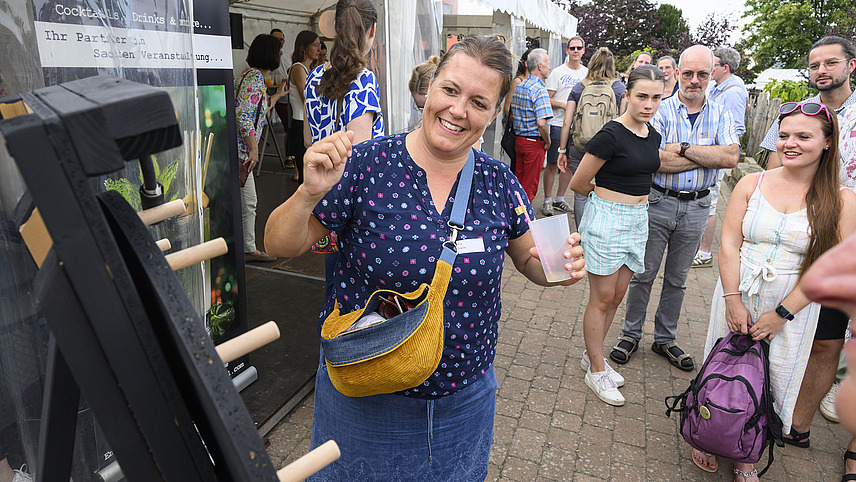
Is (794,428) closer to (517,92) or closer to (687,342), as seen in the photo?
(687,342)

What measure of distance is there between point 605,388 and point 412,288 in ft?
8.22

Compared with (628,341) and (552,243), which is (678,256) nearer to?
(628,341)

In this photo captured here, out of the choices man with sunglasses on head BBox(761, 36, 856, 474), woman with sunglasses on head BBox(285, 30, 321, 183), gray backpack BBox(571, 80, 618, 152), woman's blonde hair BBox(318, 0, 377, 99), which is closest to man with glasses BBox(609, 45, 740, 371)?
man with sunglasses on head BBox(761, 36, 856, 474)

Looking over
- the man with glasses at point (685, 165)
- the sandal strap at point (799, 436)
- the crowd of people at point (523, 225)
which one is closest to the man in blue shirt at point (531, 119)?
the crowd of people at point (523, 225)

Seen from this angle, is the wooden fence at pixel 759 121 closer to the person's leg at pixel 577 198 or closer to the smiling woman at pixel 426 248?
the person's leg at pixel 577 198

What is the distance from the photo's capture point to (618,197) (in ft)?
11.5

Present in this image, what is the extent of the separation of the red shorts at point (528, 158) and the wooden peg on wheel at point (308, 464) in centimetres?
645

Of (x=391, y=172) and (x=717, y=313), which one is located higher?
(x=391, y=172)

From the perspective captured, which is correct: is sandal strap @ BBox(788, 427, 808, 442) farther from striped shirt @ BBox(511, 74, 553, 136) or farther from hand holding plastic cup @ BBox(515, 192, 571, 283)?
striped shirt @ BBox(511, 74, 553, 136)

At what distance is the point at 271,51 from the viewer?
196 inches

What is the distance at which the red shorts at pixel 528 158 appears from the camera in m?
6.98

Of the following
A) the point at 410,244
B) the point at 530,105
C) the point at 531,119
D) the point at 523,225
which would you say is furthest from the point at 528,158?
the point at 410,244

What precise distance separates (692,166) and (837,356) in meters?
1.43

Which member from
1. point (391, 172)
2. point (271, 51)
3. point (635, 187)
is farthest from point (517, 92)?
point (391, 172)
